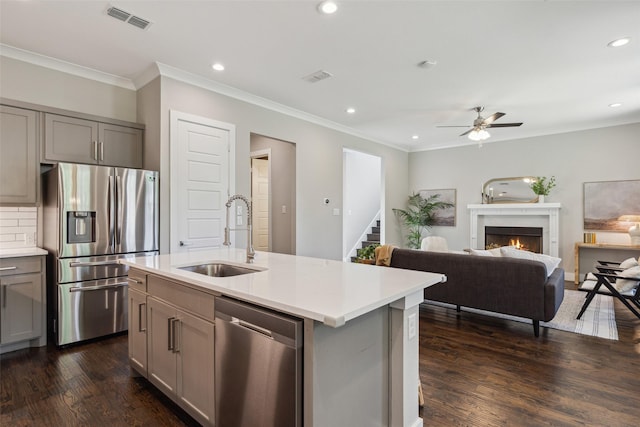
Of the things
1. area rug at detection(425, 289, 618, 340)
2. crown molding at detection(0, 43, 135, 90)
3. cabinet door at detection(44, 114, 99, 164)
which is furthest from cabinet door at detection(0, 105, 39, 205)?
area rug at detection(425, 289, 618, 340)

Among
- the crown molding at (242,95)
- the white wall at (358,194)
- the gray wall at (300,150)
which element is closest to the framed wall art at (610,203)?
the gray wall at (300,150)

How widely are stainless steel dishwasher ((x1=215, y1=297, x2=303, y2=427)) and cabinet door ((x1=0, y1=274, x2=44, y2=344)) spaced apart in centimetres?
245

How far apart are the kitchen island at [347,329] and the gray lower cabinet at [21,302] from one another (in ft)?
5.74

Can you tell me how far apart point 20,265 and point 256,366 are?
278cm

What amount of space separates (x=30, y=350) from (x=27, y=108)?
2233 mm

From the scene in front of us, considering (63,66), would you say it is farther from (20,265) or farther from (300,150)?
(300,150)

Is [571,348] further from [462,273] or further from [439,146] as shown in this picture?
[439,146]

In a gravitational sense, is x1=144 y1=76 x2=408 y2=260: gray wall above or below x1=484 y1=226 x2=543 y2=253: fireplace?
above

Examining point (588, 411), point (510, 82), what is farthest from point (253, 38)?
point (588, 411)

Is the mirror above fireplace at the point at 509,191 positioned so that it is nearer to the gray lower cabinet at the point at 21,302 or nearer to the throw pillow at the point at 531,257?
the throw pillow at the point at 531,257

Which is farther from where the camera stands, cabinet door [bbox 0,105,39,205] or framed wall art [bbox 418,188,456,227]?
framed wall art [bbox 418,188,456,227]

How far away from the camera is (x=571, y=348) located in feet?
9.77

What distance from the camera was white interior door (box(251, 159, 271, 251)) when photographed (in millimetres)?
6582

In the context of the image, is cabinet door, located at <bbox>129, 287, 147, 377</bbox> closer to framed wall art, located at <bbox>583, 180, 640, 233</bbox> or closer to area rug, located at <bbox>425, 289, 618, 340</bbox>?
area rug, located at <bbox>425, 289, 618, 340</bbox>
